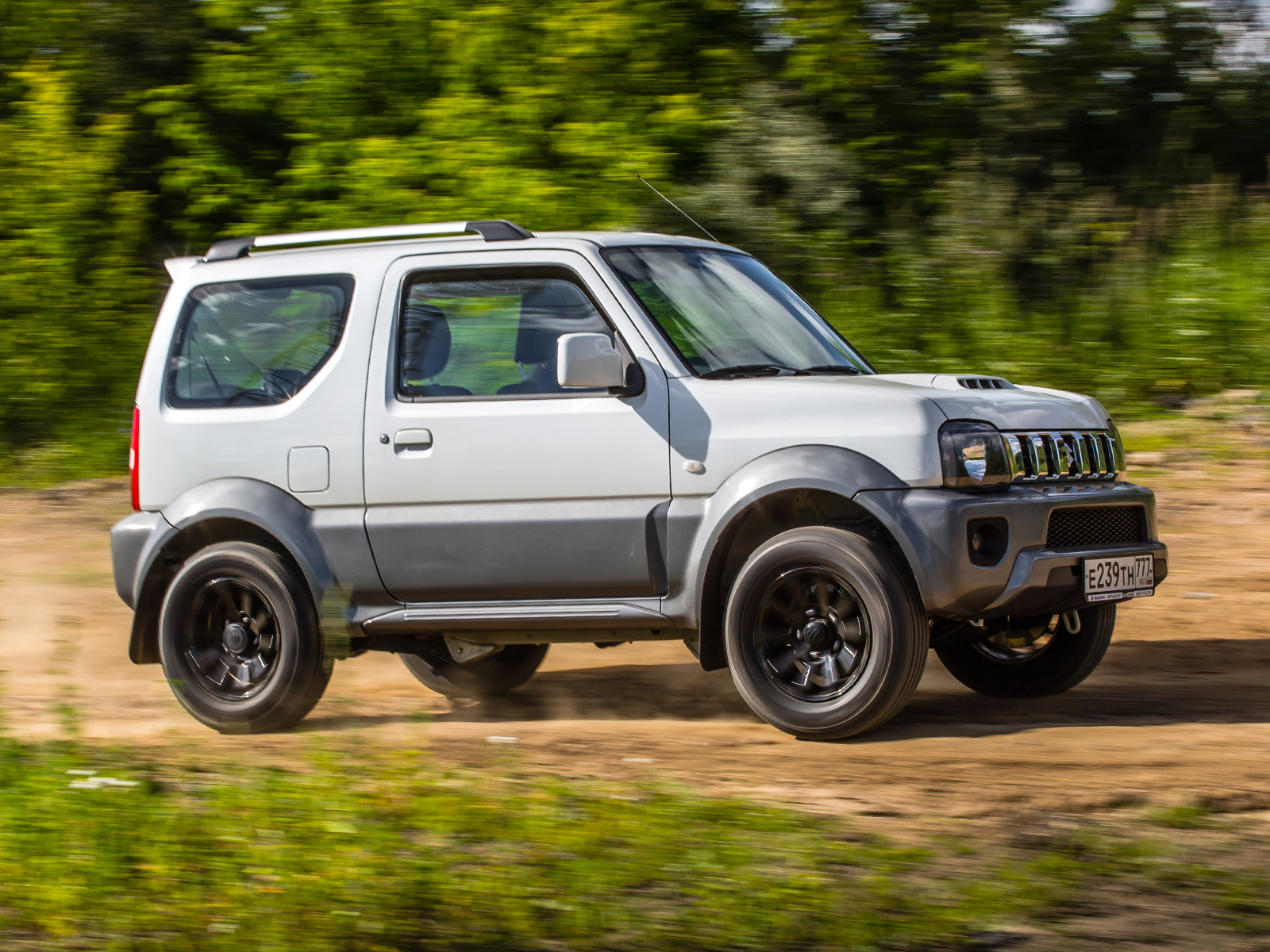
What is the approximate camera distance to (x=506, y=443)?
5648mm

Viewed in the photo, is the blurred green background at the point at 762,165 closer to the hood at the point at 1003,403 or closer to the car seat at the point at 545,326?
the hood at the point at 1003,403

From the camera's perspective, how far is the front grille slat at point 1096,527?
5344 mm

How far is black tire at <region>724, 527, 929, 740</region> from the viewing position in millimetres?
5133

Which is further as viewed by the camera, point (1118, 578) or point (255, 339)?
point (255, 339)

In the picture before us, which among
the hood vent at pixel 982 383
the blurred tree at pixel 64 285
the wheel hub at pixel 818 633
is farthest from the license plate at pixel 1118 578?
the blurred tree at pixel 64 285

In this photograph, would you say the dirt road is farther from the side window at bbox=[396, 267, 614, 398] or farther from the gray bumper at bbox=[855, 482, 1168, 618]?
the side window at bbox=[396, 267, 614, 398]

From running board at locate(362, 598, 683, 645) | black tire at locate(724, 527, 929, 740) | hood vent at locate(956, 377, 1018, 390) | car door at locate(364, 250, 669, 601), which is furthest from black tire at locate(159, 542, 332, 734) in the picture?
hood vent at locate(956, 377, 1018, 390)

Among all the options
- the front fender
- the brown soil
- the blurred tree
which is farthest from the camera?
the blurred tree

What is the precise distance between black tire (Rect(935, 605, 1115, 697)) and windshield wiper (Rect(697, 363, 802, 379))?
133cm

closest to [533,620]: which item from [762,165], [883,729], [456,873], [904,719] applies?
[883,729]

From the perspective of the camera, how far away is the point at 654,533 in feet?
18.1

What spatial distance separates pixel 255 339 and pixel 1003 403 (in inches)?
117

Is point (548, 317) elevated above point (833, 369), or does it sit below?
above

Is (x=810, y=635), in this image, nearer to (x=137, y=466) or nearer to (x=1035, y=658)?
(x=1035, y=658)
